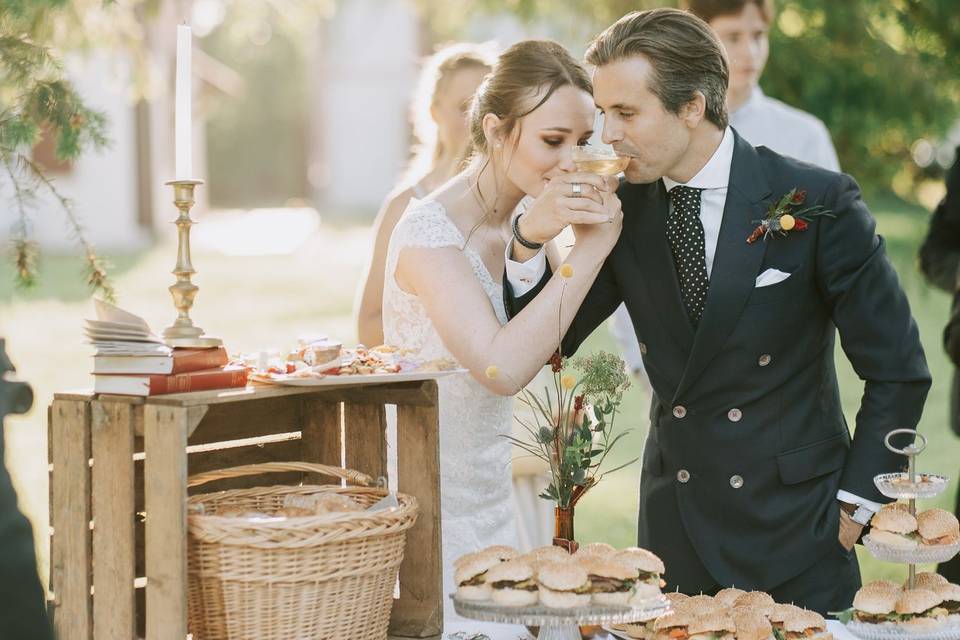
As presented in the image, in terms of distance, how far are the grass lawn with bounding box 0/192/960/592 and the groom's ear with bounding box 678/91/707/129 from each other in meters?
2.09

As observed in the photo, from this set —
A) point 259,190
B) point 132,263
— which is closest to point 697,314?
point 132,263

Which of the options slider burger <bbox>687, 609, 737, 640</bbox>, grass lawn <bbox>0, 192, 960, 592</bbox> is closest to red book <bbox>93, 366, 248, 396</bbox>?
slider burger <bbox>687, 609, 737, 640</bbox>

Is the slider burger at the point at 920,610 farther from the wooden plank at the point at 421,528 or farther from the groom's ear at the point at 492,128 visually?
the groom's ear at the point at 492,128

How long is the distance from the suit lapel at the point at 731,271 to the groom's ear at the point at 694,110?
15 centimetres

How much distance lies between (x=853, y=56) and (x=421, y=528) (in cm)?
834

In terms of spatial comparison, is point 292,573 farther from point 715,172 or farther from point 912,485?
point 715,172

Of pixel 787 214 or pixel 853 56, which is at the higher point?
pixel 853 56

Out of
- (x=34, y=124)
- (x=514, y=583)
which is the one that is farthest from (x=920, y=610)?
(x=34, y=124)

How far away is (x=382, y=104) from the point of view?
3662 centimetres

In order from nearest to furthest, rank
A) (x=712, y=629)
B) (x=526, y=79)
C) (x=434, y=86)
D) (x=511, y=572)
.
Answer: (x=511, y=572)
(x=712, y=629)
(x=526, y=79)
(x=434, y=86)

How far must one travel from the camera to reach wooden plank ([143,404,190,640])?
212 cm

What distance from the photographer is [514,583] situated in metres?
2.23

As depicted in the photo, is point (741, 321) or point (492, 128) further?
point (492, 128)

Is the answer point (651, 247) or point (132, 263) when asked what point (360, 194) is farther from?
point (651, 247)
